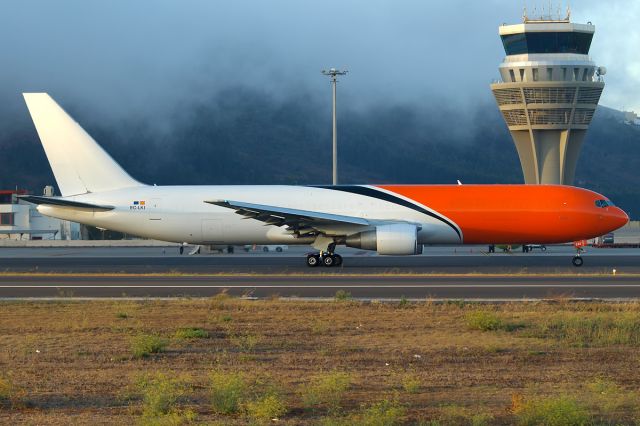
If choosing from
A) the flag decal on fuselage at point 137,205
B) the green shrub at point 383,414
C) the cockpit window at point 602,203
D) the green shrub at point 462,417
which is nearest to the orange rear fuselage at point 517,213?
the cockpit window at point 602,203

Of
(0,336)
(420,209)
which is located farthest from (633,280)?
(0,336)

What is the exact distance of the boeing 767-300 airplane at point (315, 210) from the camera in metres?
39.9

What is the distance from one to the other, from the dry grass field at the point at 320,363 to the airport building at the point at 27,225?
197 feet

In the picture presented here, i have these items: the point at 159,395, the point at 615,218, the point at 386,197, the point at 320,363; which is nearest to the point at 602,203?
the point at 615,218

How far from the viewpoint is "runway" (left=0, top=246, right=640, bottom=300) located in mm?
28016

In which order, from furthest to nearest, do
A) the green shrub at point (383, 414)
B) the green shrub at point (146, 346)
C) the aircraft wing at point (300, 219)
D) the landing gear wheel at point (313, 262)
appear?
the landing gear wheel at point (313, 262)
the aircraft wing at point (300, 219)
the green shrub at point (146, 346)
the green shrub at point (383, 414)

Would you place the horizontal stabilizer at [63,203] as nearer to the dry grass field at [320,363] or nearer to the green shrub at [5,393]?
the dry grass field at [320,363]

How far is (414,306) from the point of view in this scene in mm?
23578

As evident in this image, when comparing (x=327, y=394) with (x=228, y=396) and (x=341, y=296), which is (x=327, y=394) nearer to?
(x=228, y=396)

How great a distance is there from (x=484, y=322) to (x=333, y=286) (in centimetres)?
1093

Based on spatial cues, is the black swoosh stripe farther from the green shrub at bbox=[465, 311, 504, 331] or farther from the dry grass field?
the green shrub at bbox=[465, 311, 504, 331]

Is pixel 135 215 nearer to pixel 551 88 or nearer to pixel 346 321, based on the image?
pixel 346 321

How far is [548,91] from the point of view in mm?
93812

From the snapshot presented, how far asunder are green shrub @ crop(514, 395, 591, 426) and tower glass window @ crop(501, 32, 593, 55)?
84.7 m
